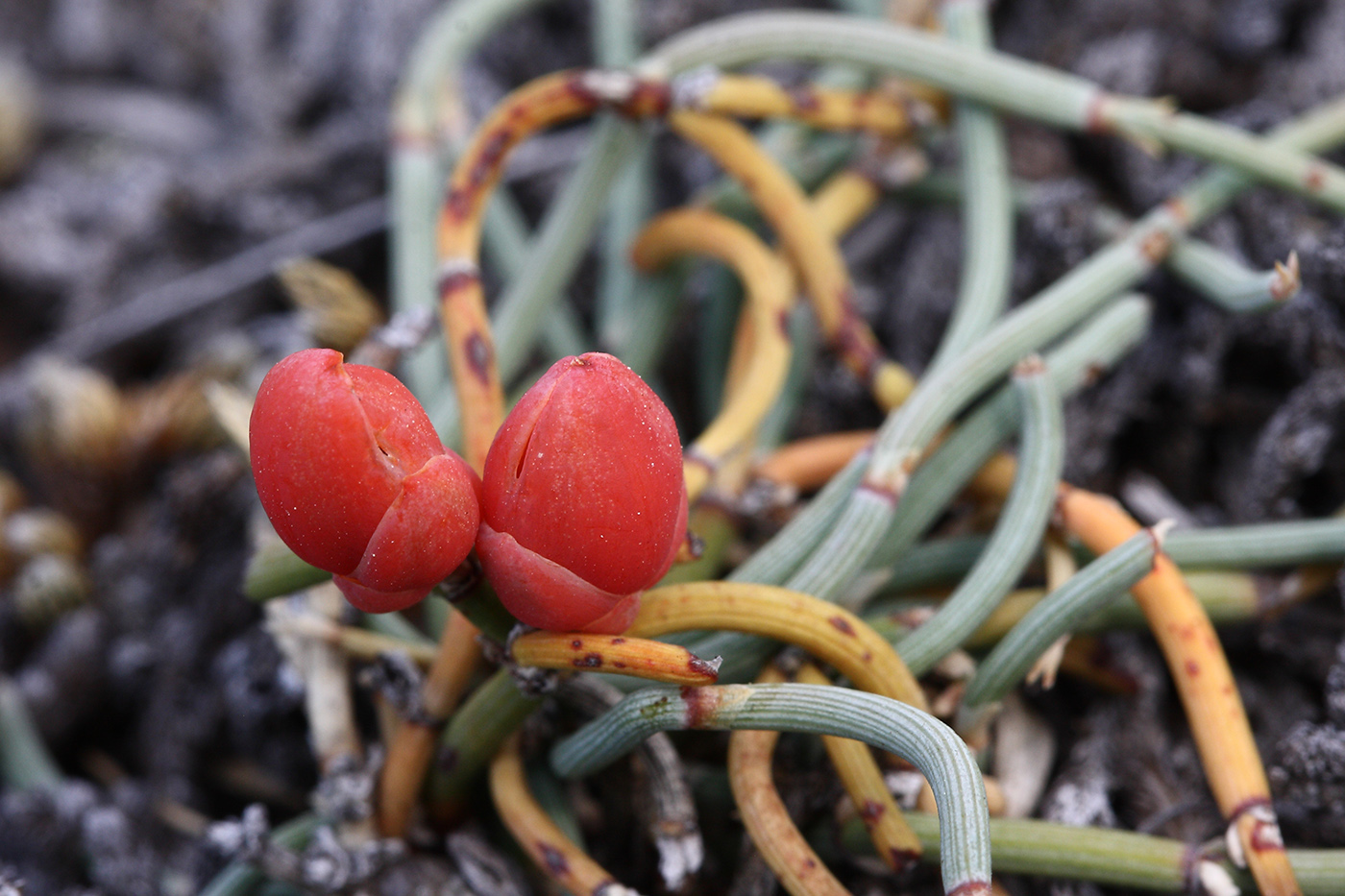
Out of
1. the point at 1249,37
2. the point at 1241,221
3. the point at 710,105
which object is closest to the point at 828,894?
the point at 710,105

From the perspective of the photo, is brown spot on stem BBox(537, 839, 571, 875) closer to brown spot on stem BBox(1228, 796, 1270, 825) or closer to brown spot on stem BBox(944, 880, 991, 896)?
brown spot on stem BBox(944, 880, 991, 896)

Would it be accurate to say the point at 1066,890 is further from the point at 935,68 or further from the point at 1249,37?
the point at 1249,37

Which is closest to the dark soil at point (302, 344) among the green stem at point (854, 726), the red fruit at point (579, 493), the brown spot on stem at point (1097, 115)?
the brown spot on stem at point (1097, 115)

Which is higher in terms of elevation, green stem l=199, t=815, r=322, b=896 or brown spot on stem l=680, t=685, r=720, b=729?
brown spot on stem l=680, t=685, r=720, b=729

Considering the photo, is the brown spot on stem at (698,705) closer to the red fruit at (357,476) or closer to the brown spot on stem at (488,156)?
the red fruit at (357,476)

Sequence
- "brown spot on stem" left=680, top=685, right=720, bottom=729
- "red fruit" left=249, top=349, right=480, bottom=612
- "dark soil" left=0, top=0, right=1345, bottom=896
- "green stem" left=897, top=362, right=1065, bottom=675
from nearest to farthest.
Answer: "red fruit" left=249, top=349, right=480, bottom=612
"brown spot on stem" left=680, top=685, right=720, bottom=729
"green stem" left=897, top=362, right=1065, bottom=675
"dark soil" left=0, top=0, right=1345, bottom=896

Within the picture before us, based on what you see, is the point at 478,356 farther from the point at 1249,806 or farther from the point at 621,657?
the point at 1249,806

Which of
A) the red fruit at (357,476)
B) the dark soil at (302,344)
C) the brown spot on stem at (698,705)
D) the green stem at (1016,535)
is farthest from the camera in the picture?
the dark soil at (302,344)

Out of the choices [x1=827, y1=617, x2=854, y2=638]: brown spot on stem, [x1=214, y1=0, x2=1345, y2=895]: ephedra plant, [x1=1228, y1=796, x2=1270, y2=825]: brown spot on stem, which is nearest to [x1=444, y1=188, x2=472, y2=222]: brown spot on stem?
[x1=214, y1=0, x2=1345, y2=895]: ephedra plant
